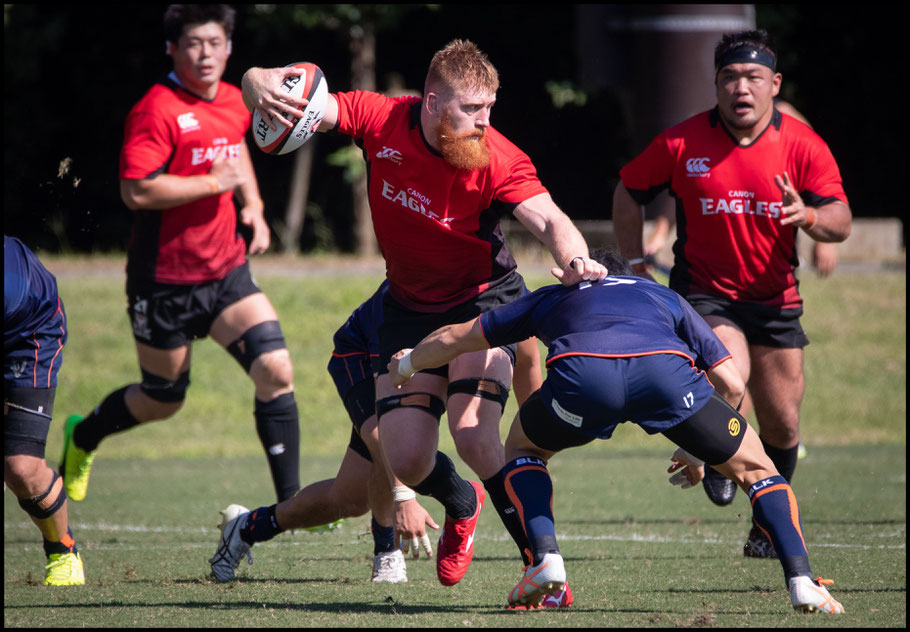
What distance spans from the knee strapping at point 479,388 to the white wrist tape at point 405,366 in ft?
1.44

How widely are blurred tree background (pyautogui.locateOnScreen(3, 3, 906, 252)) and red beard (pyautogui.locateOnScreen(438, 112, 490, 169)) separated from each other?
9033mm

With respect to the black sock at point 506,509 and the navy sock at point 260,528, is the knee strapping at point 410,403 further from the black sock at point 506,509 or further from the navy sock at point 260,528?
the navy sock at point 260,528

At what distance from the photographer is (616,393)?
417 cm

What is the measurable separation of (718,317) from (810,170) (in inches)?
34.3

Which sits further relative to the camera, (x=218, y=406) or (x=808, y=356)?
(x=808, y=356)

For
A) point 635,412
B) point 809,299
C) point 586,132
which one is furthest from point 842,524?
point 586,132

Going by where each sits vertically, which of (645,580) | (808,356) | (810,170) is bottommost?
(808,356)

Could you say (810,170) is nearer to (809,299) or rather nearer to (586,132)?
(809,299)

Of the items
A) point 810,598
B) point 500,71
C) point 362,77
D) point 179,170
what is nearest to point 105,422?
point 179,170

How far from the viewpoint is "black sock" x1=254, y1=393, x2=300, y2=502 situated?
22.2 ft

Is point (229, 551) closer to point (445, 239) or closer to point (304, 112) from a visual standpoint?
point (445, 239)

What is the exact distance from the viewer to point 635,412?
167 inches

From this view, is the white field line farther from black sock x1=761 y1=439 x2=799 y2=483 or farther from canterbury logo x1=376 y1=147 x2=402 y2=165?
canterbury logo x1=376 y1=147 x2=402 y2=165

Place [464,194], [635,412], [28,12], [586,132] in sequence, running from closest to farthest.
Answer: [635,412] → [464,194] → [586,132] → [28,12]
